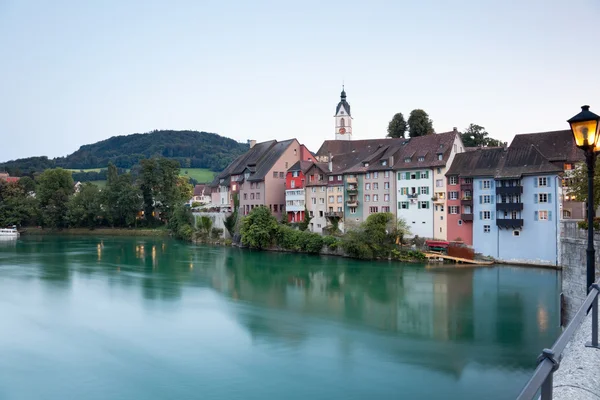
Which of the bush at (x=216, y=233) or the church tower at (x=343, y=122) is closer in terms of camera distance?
the bush at (x=216, y=233)

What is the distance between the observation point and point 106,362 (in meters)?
17.6

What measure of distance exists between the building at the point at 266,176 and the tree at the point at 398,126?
12.9m

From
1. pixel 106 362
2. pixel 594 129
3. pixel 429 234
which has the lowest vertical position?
pixel 106 362

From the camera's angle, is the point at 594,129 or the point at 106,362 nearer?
the point at 594,129

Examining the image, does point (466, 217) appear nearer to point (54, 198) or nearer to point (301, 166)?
point (301, 166)

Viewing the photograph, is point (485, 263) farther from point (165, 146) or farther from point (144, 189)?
point (165, 146)

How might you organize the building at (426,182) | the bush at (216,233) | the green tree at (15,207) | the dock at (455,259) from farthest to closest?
the green tree at (15,207) < the bush at (216,233) < the building at (426,182) < the dock at (455,259)

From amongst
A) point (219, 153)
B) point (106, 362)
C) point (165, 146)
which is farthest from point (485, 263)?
point (165, 146)

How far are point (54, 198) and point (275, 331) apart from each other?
6654 centimetres

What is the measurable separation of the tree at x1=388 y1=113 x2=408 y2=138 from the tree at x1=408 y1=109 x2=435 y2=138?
7.44 ft

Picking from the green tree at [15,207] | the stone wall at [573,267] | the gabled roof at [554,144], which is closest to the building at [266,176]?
the gabled roof at [554,144]

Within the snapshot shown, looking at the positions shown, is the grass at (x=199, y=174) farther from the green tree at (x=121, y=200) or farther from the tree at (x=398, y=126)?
the tree at (x=398, y=126)

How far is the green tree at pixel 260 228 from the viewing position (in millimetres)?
49344

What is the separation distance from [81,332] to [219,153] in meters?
154
